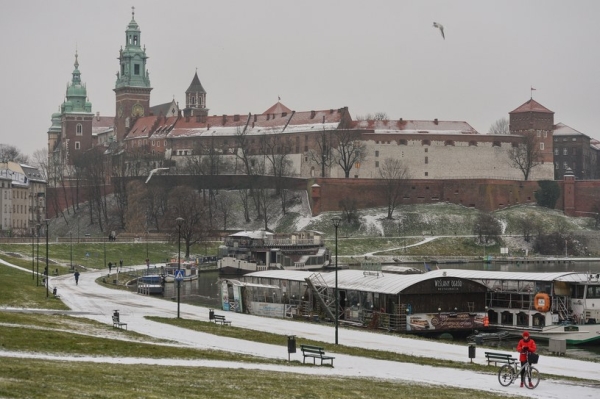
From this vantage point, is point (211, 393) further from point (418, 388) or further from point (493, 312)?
point (493, 312)

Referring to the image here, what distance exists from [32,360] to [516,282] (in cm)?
2764

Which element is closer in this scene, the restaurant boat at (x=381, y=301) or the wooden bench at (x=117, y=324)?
the wooden bench at (x=117, y=324)

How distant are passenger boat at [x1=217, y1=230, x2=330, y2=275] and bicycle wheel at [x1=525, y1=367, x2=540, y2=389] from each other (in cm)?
5856

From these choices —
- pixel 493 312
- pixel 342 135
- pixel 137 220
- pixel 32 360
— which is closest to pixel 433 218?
pixel 342 135

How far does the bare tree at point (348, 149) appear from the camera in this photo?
128 meters

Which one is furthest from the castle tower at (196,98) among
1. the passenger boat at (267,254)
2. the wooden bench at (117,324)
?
the wooden bench at (117,324)

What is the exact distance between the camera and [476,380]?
28172 mm

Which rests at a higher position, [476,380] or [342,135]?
[342,135]

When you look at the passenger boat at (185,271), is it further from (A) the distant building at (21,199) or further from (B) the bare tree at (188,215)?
(A) the distant building at (21,199)

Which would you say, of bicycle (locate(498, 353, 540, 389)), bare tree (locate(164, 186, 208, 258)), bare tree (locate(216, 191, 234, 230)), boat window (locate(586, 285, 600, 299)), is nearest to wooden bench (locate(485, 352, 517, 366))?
bicycle (locate(498, 353, 540, 389))

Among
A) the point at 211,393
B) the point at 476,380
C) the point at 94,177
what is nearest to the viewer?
the point at 211,393

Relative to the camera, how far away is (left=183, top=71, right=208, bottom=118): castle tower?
170625 millimetres

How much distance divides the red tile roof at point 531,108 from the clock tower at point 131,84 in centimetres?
5239

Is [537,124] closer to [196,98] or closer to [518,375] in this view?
[196,98]
